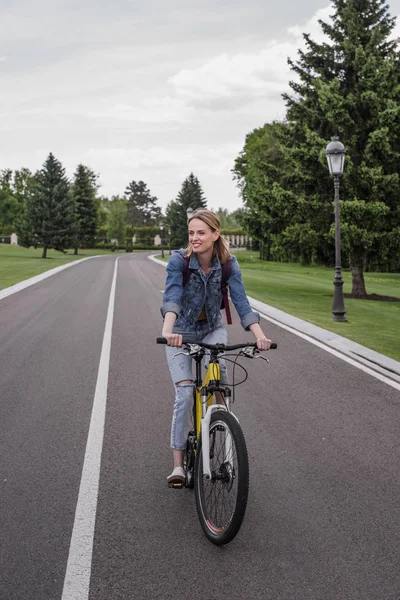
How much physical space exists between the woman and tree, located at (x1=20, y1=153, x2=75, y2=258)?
198 feet

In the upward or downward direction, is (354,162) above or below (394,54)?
below

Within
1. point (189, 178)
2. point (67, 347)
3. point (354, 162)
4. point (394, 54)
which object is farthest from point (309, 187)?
point (189, 178)

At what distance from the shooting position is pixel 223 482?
391 centimetres

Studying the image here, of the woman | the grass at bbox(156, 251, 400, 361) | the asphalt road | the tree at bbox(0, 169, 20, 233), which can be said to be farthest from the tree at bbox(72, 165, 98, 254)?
the woman

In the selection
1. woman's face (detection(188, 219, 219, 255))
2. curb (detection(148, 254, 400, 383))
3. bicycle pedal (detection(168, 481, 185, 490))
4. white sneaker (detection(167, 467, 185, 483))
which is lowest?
curb (detection(148, 254, 400, 383))

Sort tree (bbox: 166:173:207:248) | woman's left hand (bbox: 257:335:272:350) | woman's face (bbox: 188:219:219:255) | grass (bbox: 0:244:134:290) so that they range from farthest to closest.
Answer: tree (bbox: 166:173:207:248) → grass (bbox: 0:244:134:290) → woman's face (bbox: 188:219:219:255) → woman's left hand (bbox: 257:335:272:350)

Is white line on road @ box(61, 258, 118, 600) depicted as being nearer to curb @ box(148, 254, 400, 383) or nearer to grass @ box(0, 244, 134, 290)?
curb @ box(148, 254, 400, 383)

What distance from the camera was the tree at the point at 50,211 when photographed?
6328cm

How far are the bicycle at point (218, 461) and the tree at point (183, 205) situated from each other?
86.3 metres

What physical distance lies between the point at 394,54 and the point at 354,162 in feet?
14.1

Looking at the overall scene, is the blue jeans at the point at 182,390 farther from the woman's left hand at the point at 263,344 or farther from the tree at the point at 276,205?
the tree at the point at 276,205

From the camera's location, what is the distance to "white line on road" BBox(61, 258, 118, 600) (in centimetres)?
341

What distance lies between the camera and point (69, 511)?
14.3 ft

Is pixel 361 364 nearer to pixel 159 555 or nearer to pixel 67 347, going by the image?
pixel 67 347
